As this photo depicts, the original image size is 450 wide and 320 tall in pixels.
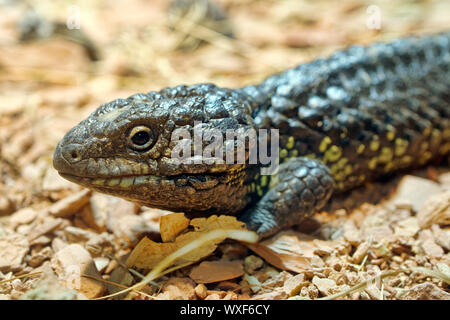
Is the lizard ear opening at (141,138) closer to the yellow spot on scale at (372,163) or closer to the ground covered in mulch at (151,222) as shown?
the ground covered in mulch at (151,222)

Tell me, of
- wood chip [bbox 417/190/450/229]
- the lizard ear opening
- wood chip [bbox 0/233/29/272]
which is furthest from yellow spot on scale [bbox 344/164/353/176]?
wood chip [bbox 0/233/29/272]

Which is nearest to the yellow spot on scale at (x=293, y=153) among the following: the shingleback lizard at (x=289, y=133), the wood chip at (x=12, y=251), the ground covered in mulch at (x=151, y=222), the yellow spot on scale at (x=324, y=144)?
the shingleback lizard at (x=289, y=133)

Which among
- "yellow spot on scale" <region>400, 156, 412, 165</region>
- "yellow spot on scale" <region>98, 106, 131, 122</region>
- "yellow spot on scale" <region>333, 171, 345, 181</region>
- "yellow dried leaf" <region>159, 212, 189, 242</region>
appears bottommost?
"yellow dried leaf" <region>159, 212, 189, 242</region>

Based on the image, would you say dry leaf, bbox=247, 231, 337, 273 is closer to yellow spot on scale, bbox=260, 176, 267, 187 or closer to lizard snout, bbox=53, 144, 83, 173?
yellow spot on scale, bbox=260, 176, 267, 187

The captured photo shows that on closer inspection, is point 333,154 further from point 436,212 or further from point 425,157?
point 425,157

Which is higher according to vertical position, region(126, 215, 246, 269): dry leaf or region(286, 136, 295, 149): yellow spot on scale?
Result: region(286, 136, 295, 149): yellow spot on scale
